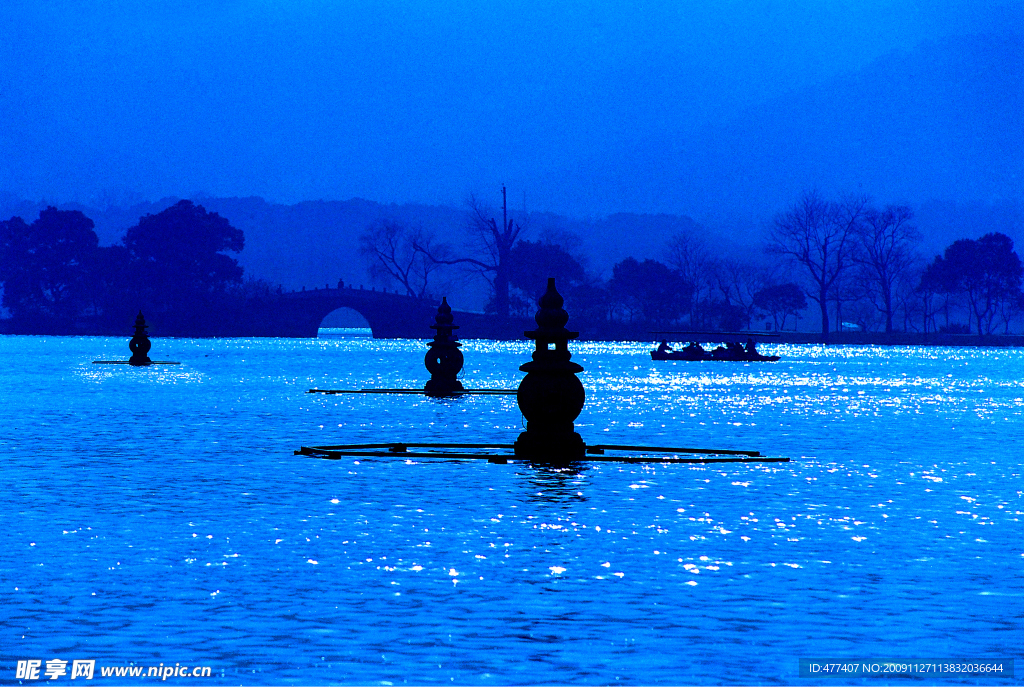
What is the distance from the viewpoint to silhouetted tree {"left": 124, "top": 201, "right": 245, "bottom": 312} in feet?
587

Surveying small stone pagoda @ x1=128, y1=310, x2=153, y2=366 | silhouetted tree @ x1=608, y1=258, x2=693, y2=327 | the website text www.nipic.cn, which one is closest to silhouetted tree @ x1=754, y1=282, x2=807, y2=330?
silhouetted tree @ x1=608, y1=258, x2=693, y2=327

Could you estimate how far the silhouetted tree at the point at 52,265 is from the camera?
186500 mm

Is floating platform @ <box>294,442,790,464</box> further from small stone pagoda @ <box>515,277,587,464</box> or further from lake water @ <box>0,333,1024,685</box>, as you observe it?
lake water @ <box>0,333,1024,685</box>

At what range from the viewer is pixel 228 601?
1153 cm

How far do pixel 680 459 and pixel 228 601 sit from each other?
1449 centimetres

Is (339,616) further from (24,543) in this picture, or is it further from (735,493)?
(735,493)

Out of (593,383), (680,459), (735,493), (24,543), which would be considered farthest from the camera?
(593,383)

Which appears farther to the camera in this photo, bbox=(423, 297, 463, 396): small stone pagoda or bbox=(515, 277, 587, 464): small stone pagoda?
bbox=(423, 297, 463, 396): small stone pagoda

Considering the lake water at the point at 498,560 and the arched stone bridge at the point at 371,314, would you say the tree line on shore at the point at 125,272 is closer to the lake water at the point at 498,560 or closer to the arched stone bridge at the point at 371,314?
the arched stone bridge at the point at 371,314

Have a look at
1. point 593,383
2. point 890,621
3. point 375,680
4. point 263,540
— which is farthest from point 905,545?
point 593,383

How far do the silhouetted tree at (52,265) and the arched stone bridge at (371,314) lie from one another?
24.0m

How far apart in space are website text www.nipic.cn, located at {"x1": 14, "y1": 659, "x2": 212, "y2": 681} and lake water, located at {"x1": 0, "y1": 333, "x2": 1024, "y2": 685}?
81mm

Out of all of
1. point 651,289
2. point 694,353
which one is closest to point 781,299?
point 651,289

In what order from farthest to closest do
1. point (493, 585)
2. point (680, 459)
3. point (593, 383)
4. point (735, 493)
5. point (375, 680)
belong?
point (593, 383) → point (680, 459) → point (735, 493) → point (493, 585) → point (375, 680)
